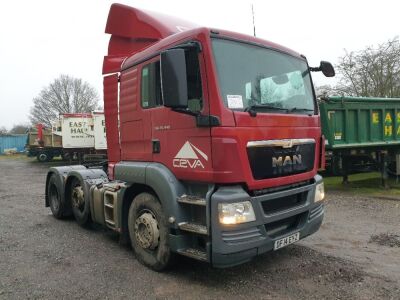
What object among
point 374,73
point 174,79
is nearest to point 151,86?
point 174,79

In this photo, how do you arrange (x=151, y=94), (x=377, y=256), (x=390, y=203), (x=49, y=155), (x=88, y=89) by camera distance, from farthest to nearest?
1. (x=88, y=89)
2. (x=49, y=155)
3. (x=390, y=203)
4. (x=377, y=256)
5. (x=151, y=94)

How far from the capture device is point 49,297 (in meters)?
4.01

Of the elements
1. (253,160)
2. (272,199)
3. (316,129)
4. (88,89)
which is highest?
(88,89)

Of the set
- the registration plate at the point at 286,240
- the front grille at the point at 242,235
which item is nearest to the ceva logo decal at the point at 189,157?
the front grille at the point at 242,235

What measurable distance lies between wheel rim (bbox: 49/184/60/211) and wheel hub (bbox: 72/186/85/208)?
0.62m

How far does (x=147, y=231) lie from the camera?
4.66m

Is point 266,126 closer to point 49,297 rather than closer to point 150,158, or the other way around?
point 150,158

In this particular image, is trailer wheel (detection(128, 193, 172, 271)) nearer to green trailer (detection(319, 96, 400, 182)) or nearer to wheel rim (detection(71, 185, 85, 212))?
wheel rim (detection(71, 185, 85, 212))

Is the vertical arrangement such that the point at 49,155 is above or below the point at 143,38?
below

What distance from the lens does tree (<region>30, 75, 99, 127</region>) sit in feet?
192

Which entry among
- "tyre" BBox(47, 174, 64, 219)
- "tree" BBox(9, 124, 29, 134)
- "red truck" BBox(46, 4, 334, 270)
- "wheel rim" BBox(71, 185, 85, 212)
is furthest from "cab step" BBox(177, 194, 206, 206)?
"tree" BBox(9, 124, 29, 134)

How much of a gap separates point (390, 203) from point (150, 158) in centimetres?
633

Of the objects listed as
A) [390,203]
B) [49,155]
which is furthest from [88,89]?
[390,203]

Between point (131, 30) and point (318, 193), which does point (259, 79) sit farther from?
point (131, 30)
